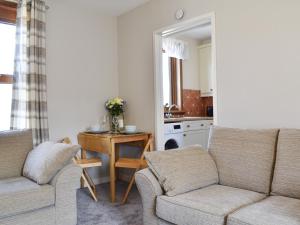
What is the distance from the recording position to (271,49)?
2.35 m

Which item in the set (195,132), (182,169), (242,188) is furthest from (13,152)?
(195,132)

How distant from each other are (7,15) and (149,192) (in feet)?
9.03

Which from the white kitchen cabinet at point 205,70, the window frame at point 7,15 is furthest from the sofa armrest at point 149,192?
the white kitchen cabinet at point 205,70

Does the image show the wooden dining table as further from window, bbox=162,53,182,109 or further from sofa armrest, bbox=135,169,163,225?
window, bbox=162,53,182,109

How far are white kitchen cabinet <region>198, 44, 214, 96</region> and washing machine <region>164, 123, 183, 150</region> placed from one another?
1488 millimetres

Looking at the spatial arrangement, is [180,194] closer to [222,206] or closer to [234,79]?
[222,206]

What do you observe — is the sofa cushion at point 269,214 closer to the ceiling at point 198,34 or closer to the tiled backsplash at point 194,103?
the tiled backsplash at point 194,103

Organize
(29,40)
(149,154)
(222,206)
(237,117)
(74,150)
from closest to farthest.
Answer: (222,206) < (149,154) < (74,150) < (237,117) < (29,40)

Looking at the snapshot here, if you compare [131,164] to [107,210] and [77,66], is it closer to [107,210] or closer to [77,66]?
[107,210]

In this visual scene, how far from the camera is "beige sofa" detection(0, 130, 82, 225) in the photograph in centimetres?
204

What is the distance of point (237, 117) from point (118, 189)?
189cm

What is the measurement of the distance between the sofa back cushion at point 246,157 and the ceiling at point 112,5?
7.38ft

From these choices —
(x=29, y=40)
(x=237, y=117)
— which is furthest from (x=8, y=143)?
(x=237, y=117)

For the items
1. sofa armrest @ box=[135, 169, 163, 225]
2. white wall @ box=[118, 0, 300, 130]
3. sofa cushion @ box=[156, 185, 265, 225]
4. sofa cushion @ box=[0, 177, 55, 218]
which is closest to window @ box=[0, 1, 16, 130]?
sofa cushion @ box=[0, 177, 55, 218]
